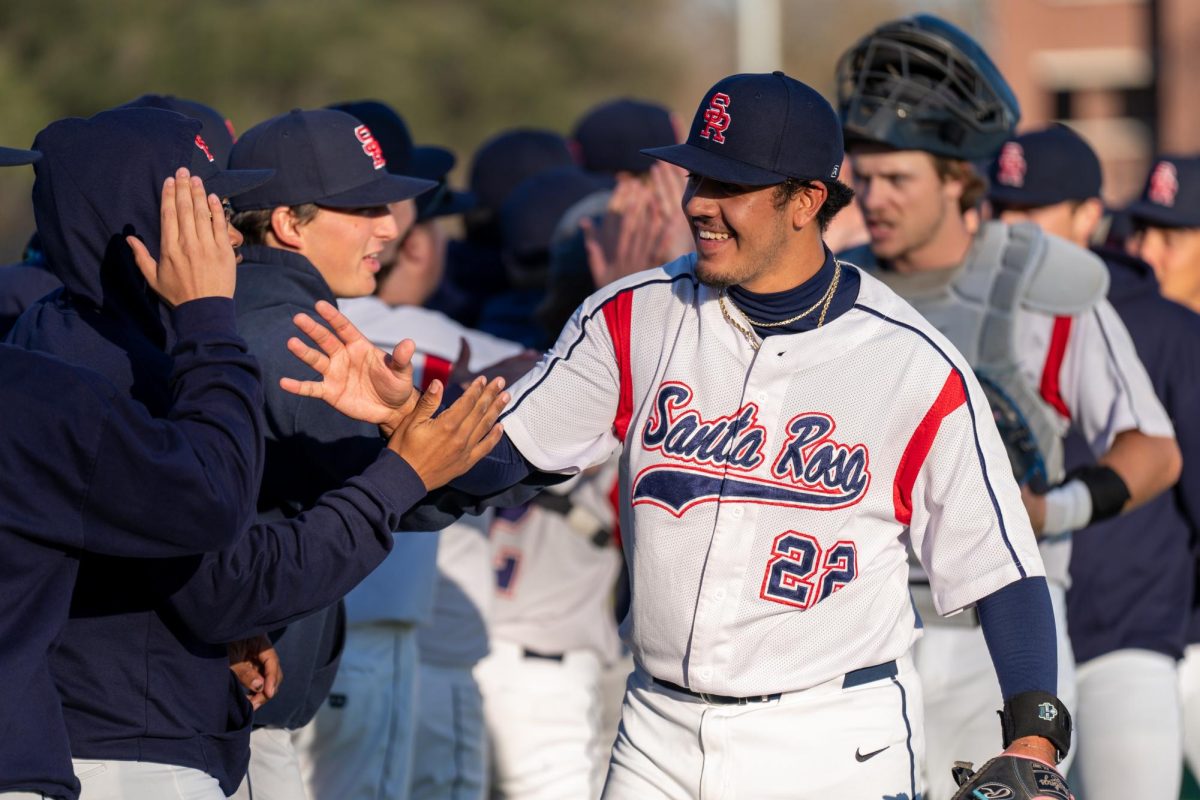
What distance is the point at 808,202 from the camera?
12.8ft

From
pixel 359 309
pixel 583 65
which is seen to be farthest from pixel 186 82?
pixel 359 309

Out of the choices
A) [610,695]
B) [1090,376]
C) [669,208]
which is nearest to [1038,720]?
[1090,376]

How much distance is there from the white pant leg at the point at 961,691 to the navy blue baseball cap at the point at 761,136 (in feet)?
5.95

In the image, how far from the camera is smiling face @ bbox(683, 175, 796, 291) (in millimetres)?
3826

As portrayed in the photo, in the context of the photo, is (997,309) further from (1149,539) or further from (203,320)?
(203,320)

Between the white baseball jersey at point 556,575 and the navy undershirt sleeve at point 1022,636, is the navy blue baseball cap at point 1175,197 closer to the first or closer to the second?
the white baseball jersey at point 556,575

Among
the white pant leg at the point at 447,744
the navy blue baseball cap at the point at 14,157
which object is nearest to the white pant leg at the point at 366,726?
the white pant leg at the point at 447,744

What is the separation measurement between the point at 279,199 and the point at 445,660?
2.21 meters

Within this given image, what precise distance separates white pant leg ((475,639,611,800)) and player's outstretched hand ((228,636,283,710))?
8.59 feet

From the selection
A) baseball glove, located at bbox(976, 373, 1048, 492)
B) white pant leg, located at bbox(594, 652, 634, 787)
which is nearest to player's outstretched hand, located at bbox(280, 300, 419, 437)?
baseball glove, located at bbox(976, 373, 1048, 492)

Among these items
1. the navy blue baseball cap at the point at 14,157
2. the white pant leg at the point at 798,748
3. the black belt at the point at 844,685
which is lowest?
the white pant leg at the point at 798,748

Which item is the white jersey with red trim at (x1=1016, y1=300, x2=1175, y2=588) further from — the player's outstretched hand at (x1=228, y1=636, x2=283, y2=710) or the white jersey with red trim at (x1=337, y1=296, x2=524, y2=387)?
the player's outstretched hand at (x1=228, y1=636, x2=283, y2=710)

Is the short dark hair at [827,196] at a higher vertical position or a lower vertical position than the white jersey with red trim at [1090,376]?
higher

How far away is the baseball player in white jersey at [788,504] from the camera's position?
3654 mm
